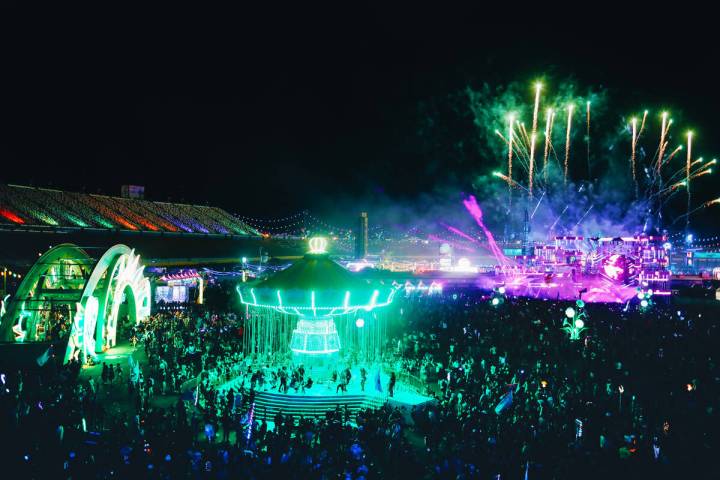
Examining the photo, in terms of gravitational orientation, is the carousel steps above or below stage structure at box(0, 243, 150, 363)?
below

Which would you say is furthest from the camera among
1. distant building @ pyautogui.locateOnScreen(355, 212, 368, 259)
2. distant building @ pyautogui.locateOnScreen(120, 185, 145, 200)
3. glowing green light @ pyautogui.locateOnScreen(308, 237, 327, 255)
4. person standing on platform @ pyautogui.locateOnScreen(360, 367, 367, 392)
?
distant building @ pyautogui.locateOnScreen(355, 212, 368, 259)

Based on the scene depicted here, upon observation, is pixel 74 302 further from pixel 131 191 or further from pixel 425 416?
pixel 131 191

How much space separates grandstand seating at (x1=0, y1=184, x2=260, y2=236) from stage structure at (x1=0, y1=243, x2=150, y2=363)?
5237 mm

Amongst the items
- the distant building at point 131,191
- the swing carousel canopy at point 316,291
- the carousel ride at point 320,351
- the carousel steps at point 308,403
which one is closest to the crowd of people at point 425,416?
the carousel steps at point 308,403

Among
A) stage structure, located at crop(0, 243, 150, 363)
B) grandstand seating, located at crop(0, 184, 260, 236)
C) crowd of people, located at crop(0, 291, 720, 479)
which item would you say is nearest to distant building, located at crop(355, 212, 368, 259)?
grandstand seating, located at crop(0, 184, 260, 236)

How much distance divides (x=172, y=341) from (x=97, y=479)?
12211 millimetres

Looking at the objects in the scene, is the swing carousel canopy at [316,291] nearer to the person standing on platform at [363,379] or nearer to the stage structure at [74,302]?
the person standing on platform at [363,379]

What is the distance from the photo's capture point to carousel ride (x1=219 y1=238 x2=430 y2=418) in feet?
48.5

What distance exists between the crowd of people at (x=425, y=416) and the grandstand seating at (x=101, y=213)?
10.9 metres

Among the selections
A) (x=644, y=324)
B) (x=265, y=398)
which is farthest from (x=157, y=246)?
(x=644, y=324)

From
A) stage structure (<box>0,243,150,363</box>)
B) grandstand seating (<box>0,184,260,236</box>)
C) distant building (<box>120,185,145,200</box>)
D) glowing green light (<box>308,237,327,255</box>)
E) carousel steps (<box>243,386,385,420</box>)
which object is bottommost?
carousel steps (<box>243,386,385,420</box>)

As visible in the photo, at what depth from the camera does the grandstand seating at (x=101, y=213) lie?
27.7 metres

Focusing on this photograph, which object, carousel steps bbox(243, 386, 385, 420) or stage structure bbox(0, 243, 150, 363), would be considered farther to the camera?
stage structure bbox(0, 243, 150, 363)

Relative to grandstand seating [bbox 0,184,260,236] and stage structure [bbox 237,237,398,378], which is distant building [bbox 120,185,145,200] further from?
stage structure [bbox 237,237,398,378]
